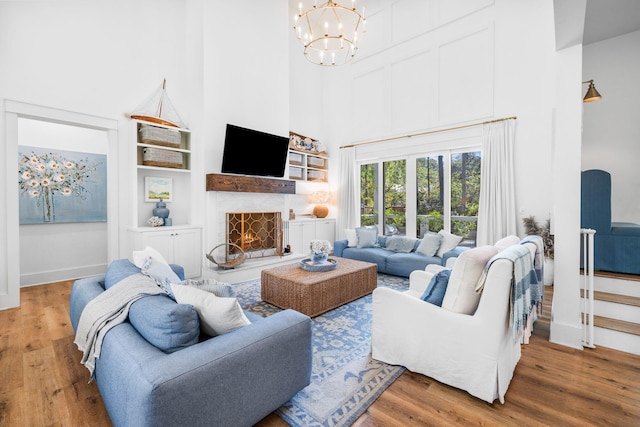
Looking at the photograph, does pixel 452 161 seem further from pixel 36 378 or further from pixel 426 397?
pixel 36 378

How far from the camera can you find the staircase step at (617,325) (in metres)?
2.38

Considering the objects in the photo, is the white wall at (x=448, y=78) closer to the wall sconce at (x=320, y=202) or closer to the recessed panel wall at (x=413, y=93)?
the recessed panel wall at (x=413, y=93)

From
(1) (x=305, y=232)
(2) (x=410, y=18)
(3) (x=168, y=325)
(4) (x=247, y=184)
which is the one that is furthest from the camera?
(1) (x=305, y=232)

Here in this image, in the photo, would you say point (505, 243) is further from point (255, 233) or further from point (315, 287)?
point (255, 233)

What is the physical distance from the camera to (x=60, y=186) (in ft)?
14.5

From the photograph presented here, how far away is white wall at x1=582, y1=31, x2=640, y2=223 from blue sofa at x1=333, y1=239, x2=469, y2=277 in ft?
6.70

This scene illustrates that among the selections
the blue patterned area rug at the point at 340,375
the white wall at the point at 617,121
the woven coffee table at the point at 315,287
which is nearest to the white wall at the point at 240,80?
the woven coffee table at the point at 315,287

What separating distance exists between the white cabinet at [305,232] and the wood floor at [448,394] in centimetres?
366

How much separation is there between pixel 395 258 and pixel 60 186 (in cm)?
529

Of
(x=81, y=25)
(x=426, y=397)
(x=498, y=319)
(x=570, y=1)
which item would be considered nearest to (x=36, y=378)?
(x=426, y=397)

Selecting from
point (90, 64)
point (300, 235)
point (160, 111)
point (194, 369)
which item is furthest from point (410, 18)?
point (194, 369)

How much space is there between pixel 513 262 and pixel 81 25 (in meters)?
5.59

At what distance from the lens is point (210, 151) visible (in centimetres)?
451

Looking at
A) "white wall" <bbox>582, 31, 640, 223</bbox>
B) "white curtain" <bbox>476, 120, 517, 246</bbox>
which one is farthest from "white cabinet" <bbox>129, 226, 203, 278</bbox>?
"white wall" <bbox>582, 31, 640, 223</bbox>
